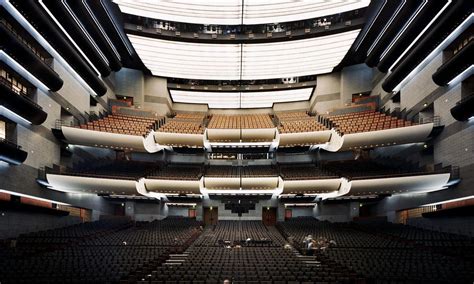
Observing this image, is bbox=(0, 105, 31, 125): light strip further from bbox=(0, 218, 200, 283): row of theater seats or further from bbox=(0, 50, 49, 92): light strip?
bbox=(0, 218, 200, 283): row of theater seats

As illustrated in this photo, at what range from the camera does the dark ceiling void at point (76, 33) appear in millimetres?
19531

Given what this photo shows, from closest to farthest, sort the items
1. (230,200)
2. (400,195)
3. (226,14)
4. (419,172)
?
(419,172), (226,14), (400,195), (230,200)

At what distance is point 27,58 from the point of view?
1803 centimetres

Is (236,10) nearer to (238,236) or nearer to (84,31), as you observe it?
(84,31)

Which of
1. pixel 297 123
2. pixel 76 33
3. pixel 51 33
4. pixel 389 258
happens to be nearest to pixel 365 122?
pixel 297 123

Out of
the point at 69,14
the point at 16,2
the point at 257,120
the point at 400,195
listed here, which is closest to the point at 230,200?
the point at 257,120

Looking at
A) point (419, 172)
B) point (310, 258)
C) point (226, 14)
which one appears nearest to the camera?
point (310, 258)

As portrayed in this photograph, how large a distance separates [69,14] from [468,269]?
21974 mm

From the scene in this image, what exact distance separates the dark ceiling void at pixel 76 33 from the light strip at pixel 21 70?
11.5 ft

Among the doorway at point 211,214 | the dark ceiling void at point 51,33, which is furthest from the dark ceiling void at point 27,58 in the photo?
the doorway at point 211,214

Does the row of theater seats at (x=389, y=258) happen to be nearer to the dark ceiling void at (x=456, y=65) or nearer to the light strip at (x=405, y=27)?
the dark ceiling void at (x=456, y=65)

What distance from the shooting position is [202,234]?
24.8 meters

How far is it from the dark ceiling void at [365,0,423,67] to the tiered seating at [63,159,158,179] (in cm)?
1961

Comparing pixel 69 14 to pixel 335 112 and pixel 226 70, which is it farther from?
pixel 335 112
